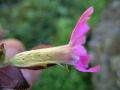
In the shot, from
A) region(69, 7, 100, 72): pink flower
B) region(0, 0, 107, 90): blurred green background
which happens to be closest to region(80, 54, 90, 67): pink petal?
region(69, 7, 100, 72): pink flower

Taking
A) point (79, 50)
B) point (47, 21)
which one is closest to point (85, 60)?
point (79, 50)

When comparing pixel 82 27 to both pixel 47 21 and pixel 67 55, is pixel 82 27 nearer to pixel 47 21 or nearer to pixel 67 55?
pixel 67 55

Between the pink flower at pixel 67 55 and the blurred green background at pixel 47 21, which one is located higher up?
the pink flower at pixel 67 55

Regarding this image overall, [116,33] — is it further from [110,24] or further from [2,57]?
[2,57]

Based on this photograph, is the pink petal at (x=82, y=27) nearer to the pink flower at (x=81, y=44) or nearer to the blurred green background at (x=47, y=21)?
the pink flower at (x=81, y=44)

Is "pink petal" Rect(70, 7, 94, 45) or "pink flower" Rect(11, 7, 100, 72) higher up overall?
"pink petal" Rect(70, 7, 94, 45)

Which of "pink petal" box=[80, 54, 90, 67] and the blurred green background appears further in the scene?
the blurred green background

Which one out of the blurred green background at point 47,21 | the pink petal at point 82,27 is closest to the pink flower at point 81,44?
the pink petal at point 82,27

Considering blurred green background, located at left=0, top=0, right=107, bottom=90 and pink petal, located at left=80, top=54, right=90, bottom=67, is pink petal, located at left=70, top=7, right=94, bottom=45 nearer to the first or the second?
pink petal, located at left=80, top=54, right=90, bottom=67
